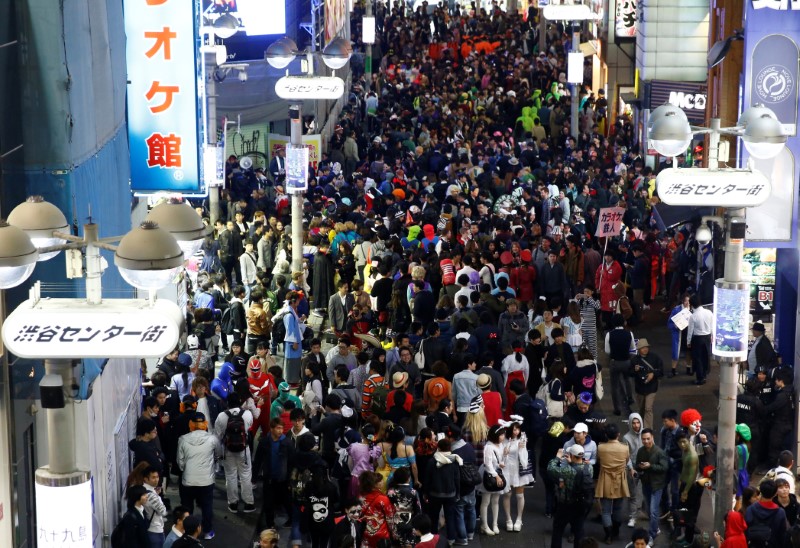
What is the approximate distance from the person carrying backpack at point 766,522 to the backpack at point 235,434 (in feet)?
17.6

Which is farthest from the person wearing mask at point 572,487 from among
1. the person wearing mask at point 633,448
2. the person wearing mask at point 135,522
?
the person wearing mask at point 135,522

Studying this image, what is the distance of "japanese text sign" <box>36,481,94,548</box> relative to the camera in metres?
8.34

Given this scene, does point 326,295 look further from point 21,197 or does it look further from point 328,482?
point 21,197

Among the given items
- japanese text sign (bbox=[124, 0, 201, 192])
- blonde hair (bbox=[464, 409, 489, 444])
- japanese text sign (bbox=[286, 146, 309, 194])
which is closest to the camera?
blonde hair (bbox=[464, 409, 489, 444])

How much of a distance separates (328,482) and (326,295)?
864 centimetres

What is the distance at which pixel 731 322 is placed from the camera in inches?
520

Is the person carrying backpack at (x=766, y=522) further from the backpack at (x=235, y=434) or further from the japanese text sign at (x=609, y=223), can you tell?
the japanese text sign at (x=609, y=223)

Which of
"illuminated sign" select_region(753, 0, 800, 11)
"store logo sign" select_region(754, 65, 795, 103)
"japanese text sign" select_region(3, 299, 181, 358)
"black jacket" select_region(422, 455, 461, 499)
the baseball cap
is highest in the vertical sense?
"illuminated sign" select_region(753, 0, 800, 11)

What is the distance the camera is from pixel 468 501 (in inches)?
597

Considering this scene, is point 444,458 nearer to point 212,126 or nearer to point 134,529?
point 134,529

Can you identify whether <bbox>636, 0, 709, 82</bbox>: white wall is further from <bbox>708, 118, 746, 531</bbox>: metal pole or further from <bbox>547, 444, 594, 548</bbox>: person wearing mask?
<bbox>708, 118, 746, 531</bbox>: metal pole

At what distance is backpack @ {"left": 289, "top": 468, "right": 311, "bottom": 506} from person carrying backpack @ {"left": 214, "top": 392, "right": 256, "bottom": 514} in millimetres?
1325

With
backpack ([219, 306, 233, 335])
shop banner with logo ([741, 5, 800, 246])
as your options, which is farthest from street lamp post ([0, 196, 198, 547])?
backpack ([219, 306, 233, 335])

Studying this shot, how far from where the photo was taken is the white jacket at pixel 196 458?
14.8m
